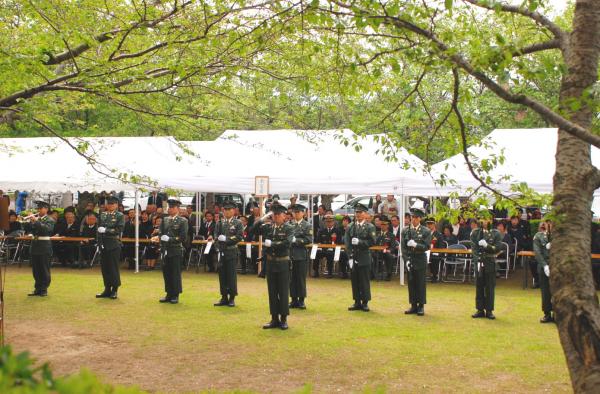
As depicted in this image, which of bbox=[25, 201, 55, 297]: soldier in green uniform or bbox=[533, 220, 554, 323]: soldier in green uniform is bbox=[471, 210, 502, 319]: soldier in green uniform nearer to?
bbox=[533, 220, 554, 323]: soldier in green uniform

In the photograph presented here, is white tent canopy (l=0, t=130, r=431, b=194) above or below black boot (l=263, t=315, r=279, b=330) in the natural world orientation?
above

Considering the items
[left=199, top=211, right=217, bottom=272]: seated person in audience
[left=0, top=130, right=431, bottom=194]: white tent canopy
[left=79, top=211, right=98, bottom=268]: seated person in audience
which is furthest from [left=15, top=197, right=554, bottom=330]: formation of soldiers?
[left=79, top=211, right=98, bottom=268]: seated person in audience

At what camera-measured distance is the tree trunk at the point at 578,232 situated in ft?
15.7

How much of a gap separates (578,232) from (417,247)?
851 cm

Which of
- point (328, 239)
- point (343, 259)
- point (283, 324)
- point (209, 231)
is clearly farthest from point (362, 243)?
point (209, 231)

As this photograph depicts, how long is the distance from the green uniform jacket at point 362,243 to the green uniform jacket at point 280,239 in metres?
2.27

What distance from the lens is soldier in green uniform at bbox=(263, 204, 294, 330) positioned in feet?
37.4

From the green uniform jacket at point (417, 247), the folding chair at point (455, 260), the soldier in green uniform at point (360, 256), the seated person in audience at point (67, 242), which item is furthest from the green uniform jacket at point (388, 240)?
the seated person in audience at point (67, 242)

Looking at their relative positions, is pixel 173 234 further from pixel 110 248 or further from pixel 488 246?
pixel 488 246

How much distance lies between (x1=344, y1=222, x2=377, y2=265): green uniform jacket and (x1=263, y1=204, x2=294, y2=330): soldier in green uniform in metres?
2.23

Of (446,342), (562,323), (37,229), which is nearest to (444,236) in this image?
(446,342)

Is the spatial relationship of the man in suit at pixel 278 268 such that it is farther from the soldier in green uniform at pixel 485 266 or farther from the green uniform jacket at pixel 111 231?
the green uniform jacket at pixel 111 231

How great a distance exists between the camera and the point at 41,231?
14609 mm

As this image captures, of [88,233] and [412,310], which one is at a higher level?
[88,233]
